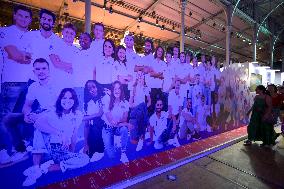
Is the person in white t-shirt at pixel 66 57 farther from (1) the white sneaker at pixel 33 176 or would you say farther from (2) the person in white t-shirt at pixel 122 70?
(1) the white sneaker at pixel 33 176

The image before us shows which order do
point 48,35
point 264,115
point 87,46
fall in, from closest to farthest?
1. point 48,35
2. point 87,46
3. point 264,115

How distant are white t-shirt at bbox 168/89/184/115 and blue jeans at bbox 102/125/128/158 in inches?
66.0

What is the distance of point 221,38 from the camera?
1994 cm

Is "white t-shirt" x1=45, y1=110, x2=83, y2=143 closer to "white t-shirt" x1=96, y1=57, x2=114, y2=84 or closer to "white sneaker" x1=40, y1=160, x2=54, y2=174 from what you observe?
"white sneaker" x1=40, y1=160, x2=54, y2=174

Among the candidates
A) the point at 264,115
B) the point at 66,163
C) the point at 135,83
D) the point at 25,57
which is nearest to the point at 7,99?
the point at 25,57

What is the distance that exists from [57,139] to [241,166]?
3870 mm

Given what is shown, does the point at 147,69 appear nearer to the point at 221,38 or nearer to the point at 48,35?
the point at 48,35

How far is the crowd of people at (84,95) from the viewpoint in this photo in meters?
3.40

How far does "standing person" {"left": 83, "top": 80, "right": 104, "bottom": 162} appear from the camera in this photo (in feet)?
Answer: 13.8

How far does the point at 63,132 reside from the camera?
3.88 m

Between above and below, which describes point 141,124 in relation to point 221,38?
below

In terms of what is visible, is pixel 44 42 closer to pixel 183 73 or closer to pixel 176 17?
pixel 183 73

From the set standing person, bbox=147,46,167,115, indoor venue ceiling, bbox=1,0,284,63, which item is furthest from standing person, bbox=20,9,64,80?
indoor venue ceiling, bbox=1,0,284,63

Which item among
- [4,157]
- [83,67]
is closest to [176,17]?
[83,67]
